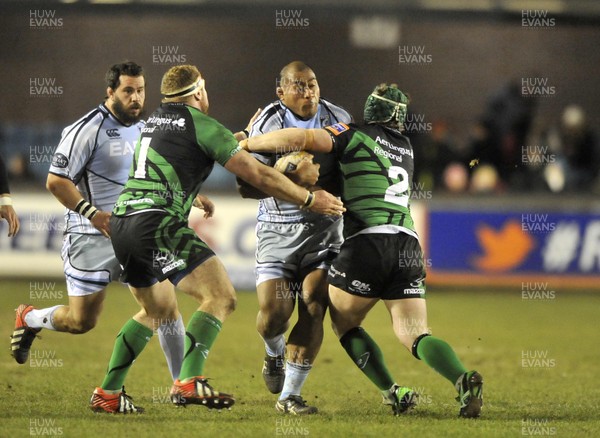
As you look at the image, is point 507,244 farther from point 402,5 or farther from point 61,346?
point 61,346

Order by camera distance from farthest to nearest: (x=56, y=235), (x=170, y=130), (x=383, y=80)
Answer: (x=383, y=80)
(x=56, y=235)
(x=170, y=130)

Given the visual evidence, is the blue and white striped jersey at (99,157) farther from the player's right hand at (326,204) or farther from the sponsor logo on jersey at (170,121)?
the player's right hand at (326,204)

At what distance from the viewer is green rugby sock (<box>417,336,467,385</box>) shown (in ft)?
23.2

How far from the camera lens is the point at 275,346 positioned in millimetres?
8359

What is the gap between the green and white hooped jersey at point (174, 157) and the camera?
697 centimetres

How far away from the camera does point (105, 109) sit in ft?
27.6

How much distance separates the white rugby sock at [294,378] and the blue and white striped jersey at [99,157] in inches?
77.1

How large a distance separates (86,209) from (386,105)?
93.4 inches

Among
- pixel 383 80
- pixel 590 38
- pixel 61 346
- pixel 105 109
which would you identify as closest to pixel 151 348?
pixel 61 346

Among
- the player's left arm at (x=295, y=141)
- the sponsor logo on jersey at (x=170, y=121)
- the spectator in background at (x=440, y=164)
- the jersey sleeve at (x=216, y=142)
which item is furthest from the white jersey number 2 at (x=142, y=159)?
the spectator in background at (x=440, y=164)

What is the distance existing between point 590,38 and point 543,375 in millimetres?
13644

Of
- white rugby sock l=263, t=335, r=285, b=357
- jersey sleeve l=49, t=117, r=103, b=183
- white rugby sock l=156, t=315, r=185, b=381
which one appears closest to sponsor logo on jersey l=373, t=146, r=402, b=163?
white rugby sock l=263, t=335, r=285, b=357

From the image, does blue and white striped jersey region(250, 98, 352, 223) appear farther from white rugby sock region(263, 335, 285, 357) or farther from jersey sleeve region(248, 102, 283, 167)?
white rugby sock region(263, 335, 285, 357)

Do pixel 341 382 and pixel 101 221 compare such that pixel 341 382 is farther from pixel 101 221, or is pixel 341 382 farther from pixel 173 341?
pixel 101 221
